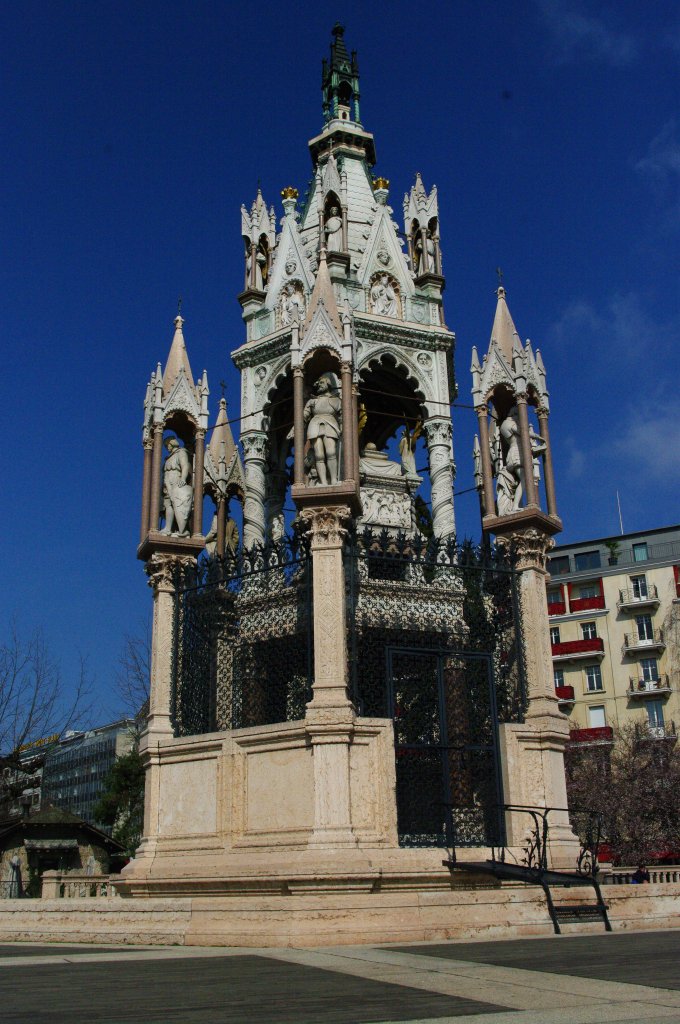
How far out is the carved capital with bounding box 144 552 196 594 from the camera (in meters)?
16.4

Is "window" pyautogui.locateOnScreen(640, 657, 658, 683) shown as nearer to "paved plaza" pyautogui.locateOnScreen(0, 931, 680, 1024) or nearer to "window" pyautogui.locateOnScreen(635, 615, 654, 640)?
"window" pyautogui.locateOnScreen(635, 615, 654, 640)

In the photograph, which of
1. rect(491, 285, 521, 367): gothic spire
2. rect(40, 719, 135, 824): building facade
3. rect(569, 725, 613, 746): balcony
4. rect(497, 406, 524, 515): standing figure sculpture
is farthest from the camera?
rect(40, 719, 135, 824): building facade

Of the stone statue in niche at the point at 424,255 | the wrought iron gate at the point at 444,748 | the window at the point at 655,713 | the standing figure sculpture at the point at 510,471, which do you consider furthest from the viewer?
the window at the point at 655,713

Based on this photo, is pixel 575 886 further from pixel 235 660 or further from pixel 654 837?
pixel 654 837

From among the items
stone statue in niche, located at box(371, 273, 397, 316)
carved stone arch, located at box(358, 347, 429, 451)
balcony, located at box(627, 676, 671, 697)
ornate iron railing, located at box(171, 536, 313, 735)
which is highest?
stone statue in niche, located at box(371, 273, 397, 316)

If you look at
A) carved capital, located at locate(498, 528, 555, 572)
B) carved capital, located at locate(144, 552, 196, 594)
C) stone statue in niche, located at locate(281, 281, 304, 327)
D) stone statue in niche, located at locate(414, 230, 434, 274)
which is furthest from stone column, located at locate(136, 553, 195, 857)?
stone statue in niche, located at locate(414, 230, 434, 274)

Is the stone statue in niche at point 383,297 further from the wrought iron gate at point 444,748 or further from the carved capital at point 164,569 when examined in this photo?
the wrought iron gate at point 444,748

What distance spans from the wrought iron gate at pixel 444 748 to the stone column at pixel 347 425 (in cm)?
281

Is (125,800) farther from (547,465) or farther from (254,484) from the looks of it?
(547,465)

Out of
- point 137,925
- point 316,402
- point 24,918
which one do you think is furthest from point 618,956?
point 316,402

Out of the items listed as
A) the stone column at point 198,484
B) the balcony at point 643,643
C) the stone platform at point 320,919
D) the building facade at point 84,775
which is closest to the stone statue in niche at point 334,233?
the stone column at point 198,484

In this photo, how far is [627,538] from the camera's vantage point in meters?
66.1

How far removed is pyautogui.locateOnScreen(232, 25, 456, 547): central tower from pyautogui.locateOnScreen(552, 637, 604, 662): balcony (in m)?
38.9

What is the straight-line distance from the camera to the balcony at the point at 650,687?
5709 cm
